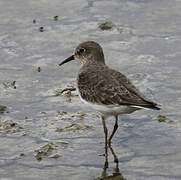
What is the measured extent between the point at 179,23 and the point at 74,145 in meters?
4.45

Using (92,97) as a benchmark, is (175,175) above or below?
below

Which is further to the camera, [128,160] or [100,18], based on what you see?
[100,18]

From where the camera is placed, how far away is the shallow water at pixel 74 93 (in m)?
7.05

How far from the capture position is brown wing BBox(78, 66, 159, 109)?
271 inches

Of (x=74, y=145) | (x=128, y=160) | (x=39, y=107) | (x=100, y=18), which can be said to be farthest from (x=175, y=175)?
(x=100, y=18)

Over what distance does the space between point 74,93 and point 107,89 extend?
170 centimetres

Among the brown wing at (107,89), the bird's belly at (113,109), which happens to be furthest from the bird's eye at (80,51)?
the bird's belly at (113,109)

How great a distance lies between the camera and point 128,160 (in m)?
7.11

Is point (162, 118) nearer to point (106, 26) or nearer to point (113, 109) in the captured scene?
point (113, 109)

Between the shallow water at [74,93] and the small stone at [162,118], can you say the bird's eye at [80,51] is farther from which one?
the small stone at [162,118]

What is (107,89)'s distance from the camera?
7.22m

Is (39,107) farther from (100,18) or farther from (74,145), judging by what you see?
(100,18)

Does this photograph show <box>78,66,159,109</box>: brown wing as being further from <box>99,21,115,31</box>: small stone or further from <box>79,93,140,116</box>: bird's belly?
<box>99,21,115,31</box>: small stone

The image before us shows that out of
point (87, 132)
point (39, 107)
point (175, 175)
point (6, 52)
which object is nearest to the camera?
point (175, 175)
